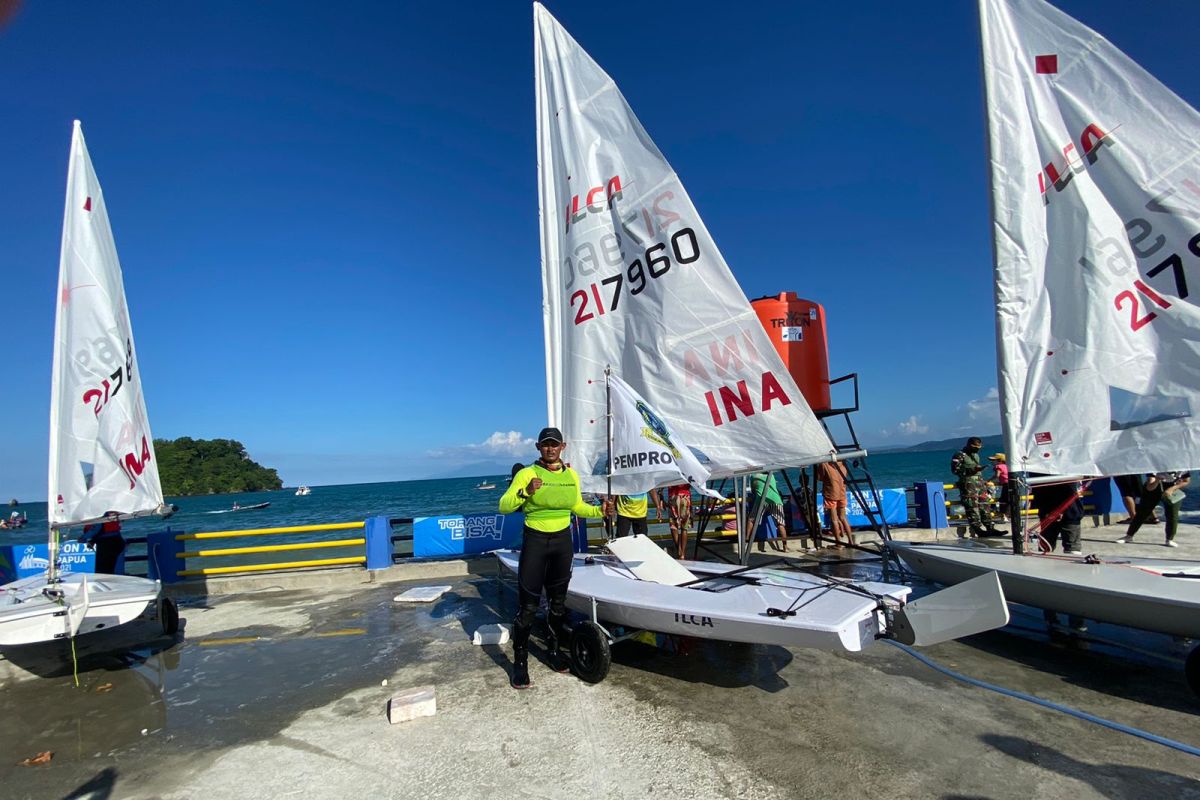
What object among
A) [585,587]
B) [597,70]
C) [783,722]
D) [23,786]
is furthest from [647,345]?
[23,786]

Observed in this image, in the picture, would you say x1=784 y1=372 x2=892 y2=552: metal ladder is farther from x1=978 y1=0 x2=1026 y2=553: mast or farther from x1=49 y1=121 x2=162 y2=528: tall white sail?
x1=49 y1=121 x2=162 y2=528: tall white sail

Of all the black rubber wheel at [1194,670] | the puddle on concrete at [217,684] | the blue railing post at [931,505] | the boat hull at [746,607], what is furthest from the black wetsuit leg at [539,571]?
the blue railing post at [931,505]

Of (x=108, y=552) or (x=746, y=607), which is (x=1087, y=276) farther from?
(x=108, y=552)

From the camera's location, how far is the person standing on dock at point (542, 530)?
4152mm

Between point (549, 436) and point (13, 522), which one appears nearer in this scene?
point (549, 436)

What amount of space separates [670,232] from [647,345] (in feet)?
3.40

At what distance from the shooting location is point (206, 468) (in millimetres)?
82750

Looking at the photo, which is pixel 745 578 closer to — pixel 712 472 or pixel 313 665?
pixel 712 472

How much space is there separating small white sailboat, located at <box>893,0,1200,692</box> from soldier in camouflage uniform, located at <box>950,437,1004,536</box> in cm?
449

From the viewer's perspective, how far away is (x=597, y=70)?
17.2ft

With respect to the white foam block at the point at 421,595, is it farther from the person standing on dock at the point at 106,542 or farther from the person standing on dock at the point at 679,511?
the person standing on dock at the point at 679,511

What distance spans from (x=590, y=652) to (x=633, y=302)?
3.02 metres

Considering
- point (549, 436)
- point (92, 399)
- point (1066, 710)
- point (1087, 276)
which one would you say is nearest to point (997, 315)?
point (1087, 276)

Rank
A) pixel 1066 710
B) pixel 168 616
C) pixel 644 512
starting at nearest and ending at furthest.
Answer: pixel 1066 710, pixel 168 616, pixel 644 512
